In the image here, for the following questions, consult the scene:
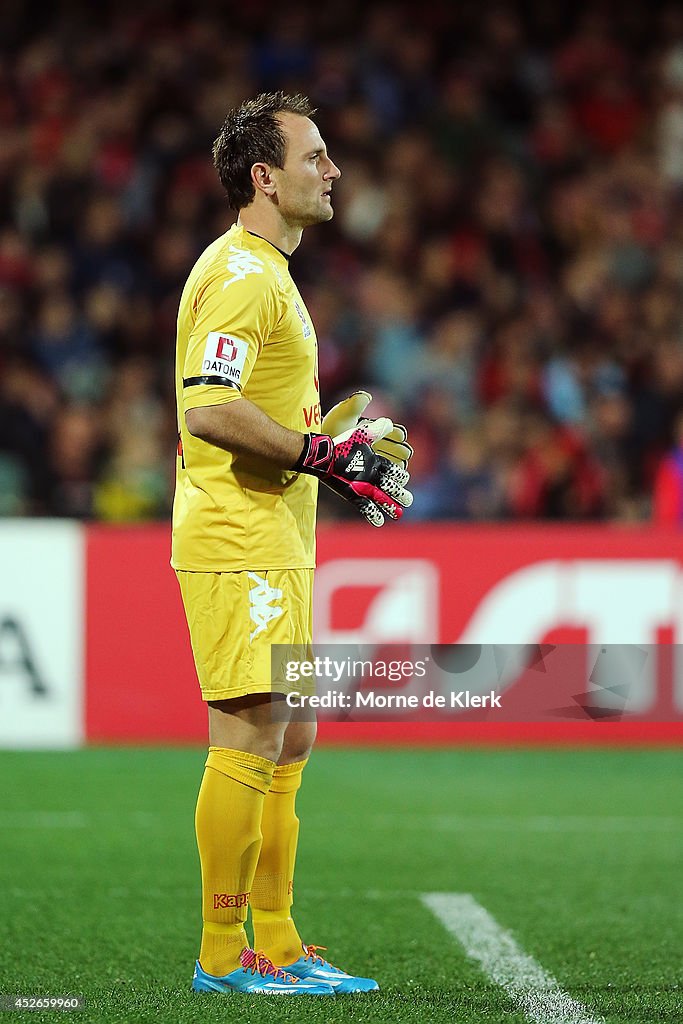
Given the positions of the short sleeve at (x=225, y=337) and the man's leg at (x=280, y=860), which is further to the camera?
the man's leg at (x=280, y=860)

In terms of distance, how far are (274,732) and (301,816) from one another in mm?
3057

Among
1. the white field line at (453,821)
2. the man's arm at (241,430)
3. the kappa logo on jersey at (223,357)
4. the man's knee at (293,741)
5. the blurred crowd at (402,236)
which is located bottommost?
the white field line at (453,821)

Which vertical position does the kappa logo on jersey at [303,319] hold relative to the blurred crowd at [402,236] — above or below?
below

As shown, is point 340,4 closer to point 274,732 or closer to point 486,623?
point 486,623

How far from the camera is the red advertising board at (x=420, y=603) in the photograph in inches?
344

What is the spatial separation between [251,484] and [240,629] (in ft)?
1.20

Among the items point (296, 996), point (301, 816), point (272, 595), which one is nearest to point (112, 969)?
point (296, 996)

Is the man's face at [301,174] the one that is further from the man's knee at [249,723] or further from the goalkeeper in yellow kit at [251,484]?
the man's knee at [249,723]

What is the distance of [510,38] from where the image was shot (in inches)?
524

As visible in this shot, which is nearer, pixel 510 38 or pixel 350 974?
pixel 350 974

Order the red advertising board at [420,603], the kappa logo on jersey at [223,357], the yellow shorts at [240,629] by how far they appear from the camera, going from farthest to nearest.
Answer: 1. the red advertising board at [420,603]
2. the yellow shorts at [240,629]
3. the kappa logo on jersey at [223,357]

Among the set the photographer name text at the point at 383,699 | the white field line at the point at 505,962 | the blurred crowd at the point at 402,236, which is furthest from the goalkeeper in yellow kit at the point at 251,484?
the blurred crowd at the point at 402,236

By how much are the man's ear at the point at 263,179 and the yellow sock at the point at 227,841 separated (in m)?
1.41

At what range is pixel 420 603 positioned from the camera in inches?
349
